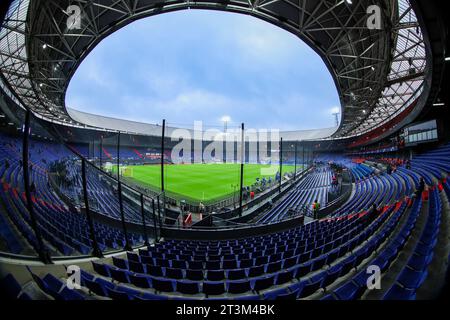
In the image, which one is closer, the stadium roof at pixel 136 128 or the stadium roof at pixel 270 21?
the stadium roof at pixel 270 21

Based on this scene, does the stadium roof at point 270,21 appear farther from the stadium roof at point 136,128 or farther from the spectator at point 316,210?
the stadium roof at point 136,128

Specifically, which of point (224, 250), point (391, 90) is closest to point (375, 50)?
point (391, 90)

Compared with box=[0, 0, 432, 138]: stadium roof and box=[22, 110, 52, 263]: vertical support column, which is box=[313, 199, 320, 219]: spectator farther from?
box=[22, 110, 52, 263]: vertical support column

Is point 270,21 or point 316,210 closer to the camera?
point 316,210

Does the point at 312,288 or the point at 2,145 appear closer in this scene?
the point at 312,288

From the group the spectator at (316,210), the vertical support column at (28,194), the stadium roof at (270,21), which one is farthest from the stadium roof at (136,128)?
the spectator at (316,210)

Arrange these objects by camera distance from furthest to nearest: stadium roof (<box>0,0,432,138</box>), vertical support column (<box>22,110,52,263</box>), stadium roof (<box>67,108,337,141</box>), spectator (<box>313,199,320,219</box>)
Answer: stadium roof (<box>67,108,337,141</box>) → spectator (<box>313,199,320,219</box>) → stadium roof (<box>0,0,432,138</box>) → vertical support column (<box>22,110,52,263</box>)

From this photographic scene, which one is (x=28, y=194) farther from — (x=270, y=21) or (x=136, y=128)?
(x=136, y=128)

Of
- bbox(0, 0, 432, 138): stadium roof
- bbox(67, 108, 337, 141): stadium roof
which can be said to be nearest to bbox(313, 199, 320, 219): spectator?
bbox(0, 0, 432, 138): stadium roof

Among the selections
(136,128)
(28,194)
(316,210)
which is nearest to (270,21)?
(316,210)
